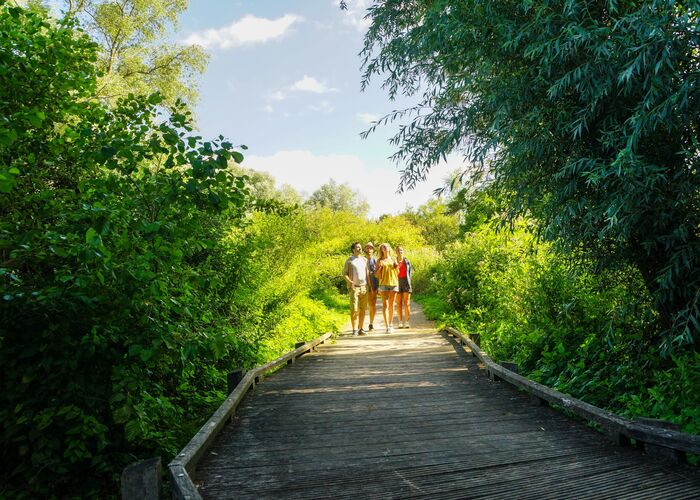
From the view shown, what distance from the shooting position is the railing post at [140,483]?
2.46m

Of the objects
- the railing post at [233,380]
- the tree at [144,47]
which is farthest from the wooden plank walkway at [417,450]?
the tree at [144,47]

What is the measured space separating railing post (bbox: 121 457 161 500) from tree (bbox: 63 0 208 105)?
17561 millimetres

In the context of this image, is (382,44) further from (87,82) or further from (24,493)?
(24,493)

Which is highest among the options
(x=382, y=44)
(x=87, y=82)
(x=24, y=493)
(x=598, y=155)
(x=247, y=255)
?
(x=382, y=44)

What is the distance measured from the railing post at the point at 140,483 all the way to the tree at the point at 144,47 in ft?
57.6

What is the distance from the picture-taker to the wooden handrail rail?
2707 mm

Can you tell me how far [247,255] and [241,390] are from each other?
8.33 feet

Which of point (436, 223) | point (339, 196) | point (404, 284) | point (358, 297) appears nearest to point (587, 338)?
point (358, 297)

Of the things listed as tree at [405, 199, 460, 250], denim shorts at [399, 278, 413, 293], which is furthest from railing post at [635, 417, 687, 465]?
tree at [405, 199, 460, 250]

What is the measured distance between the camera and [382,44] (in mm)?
7336

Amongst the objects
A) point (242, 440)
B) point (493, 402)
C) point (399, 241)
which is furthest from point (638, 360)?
point (399, 241)

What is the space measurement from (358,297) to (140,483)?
869 cm

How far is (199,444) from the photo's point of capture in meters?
3.43

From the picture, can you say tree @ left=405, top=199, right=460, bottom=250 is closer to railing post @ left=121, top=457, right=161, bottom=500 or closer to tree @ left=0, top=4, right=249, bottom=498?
tree @ left=0, top=4, right=249, bottom=498
